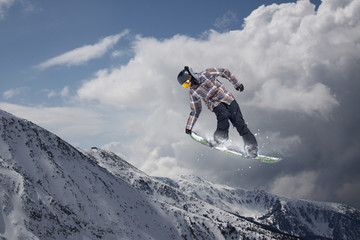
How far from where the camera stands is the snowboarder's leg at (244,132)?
1181 centimetres

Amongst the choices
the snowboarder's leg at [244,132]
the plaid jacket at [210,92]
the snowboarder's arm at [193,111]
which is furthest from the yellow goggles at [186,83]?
the snowboarder's leg at [244,132]

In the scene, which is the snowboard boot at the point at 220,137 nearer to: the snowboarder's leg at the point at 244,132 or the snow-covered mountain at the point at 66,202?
the snowboarder's leg at the point at 244,132

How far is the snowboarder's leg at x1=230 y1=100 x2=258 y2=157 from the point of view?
11.8 m

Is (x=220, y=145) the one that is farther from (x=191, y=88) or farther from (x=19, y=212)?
(x=19, y=212)

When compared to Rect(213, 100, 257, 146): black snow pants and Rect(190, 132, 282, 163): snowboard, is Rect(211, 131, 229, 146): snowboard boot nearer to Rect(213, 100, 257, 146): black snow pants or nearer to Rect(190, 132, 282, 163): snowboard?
Rect(213, 100, 257, 146): black snow pants

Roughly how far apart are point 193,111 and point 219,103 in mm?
1041

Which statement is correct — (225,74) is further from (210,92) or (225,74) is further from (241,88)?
(210,92)

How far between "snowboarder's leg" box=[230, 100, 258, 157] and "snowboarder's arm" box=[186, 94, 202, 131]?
1.30m

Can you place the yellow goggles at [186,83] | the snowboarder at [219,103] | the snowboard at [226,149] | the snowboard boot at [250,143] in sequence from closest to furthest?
1. the yellow goggles at [186,83]
2. the snowboarder at [219,103]
3. the snowboard boot at [250,143]
4. the snowboard at [226,149]

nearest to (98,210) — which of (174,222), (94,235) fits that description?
(94,235)

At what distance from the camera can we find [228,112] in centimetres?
1151

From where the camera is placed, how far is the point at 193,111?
38.5 ft

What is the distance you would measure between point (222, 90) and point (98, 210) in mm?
72772

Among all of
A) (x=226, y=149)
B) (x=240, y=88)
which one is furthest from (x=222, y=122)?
(x=226, y=149)
